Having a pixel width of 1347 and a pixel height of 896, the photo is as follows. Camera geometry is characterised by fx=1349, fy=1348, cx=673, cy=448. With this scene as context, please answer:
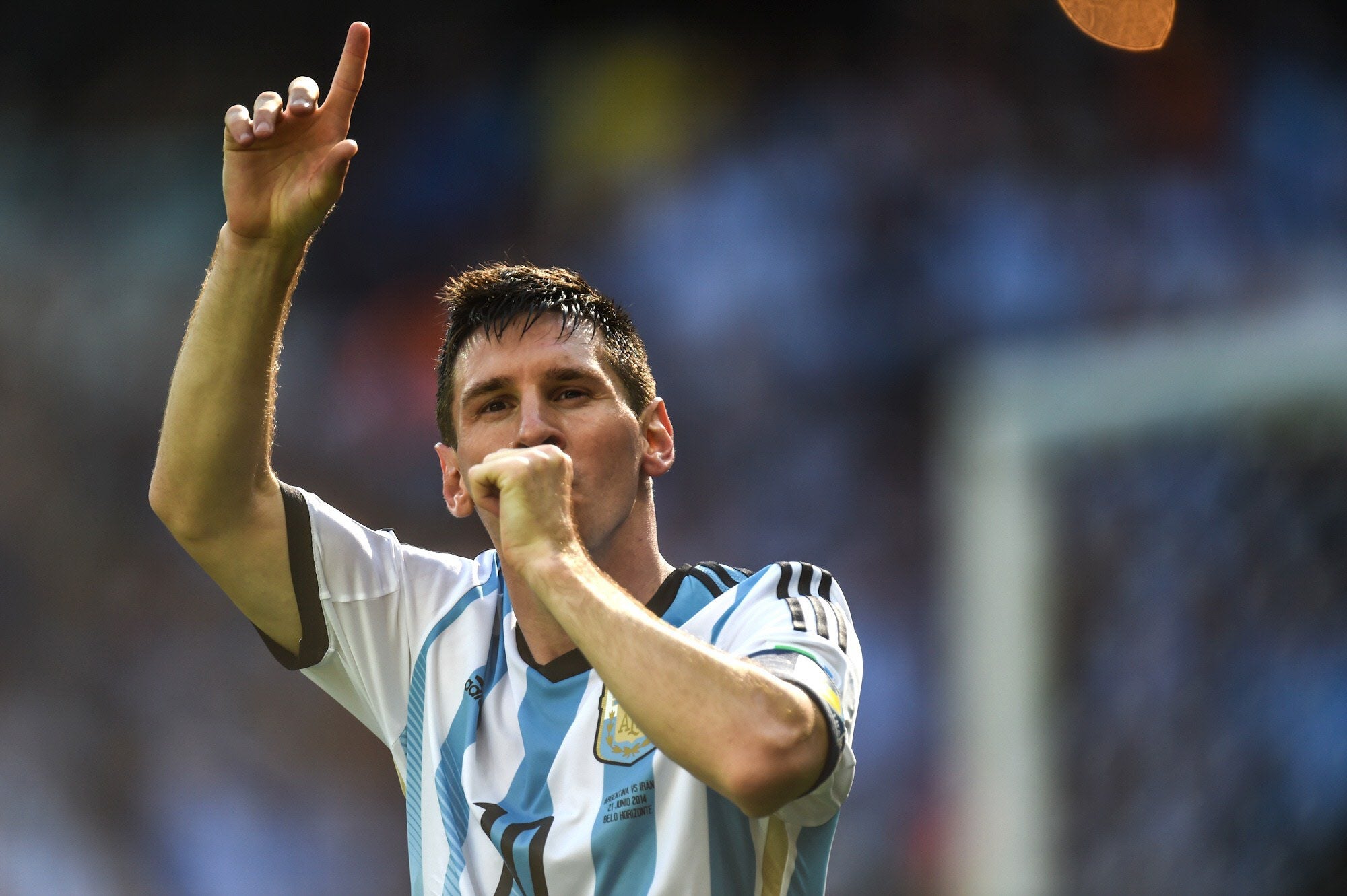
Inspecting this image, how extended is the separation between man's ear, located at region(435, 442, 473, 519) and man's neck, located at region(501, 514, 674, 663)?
130 mm

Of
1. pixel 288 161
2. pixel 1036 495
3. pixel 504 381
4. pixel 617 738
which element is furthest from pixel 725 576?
pixel 1036 495

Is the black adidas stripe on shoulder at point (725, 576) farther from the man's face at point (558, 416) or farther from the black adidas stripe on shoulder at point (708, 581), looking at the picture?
the man's face at point (558, 416)

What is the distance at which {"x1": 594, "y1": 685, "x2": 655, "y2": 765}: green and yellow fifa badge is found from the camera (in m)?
2.17

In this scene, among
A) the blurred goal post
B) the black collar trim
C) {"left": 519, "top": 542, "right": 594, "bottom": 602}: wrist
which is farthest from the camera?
the blurred goal post

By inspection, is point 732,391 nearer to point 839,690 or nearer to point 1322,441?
point 1322,441

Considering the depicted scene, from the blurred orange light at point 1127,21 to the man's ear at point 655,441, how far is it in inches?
182

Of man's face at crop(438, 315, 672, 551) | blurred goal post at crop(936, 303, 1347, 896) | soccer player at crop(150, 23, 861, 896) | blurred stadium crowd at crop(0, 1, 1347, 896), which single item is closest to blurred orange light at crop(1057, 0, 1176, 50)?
blurred stadium crowd at crop(0, 1, 1347, 896)

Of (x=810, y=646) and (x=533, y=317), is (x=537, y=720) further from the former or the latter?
(x=533, y=317)

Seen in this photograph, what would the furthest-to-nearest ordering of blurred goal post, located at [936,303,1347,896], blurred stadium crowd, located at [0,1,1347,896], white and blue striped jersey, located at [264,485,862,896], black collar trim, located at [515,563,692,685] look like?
blurred stadium crowd, located at [0,1,1347,896]
blurred goal post, located at [936,303,1347,896]
black collar trim, located at [515,563,692,685]
white and blue striped jersey, located at [264,485,862,896]

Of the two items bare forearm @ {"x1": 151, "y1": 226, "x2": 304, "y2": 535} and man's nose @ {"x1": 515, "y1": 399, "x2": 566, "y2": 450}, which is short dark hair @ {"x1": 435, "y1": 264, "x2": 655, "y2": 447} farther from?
bare forearm @ {"x1": 151, "y1": 226, "x2": 304, "y2": 535}

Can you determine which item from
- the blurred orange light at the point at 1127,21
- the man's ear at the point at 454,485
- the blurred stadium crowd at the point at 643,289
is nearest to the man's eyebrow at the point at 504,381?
the man's ear at the point at 454,485

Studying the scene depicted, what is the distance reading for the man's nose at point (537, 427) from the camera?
222cm

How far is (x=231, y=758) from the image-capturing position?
22.4 ft

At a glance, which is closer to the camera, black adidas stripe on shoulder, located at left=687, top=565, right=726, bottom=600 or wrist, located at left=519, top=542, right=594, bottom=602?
wrist, located at left=519, top=542, right=594, bottom=602
